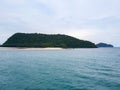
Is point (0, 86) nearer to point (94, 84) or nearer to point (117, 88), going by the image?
point (94, 84)

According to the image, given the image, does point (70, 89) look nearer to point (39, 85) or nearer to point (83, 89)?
point (83, 89)

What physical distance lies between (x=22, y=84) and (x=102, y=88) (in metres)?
11.5

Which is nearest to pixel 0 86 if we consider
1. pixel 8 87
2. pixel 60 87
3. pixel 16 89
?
pixel 8 87

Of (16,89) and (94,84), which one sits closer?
(16,89)

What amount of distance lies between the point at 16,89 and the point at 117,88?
45.1ft

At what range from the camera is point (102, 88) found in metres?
22.6

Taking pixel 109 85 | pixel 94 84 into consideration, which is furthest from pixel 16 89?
→ pixel 109 85

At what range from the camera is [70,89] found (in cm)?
2228

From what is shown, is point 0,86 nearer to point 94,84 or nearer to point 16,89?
point 16,89

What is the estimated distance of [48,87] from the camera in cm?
2302

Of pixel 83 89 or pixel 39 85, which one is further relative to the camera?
pixel 39 85

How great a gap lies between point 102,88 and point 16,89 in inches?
457

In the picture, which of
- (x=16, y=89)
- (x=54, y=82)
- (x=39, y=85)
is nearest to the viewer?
(x=16, y=89)

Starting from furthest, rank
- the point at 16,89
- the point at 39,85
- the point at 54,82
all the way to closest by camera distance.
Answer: the point at 54,82 → the point at 39,85 → the point at 16,89
